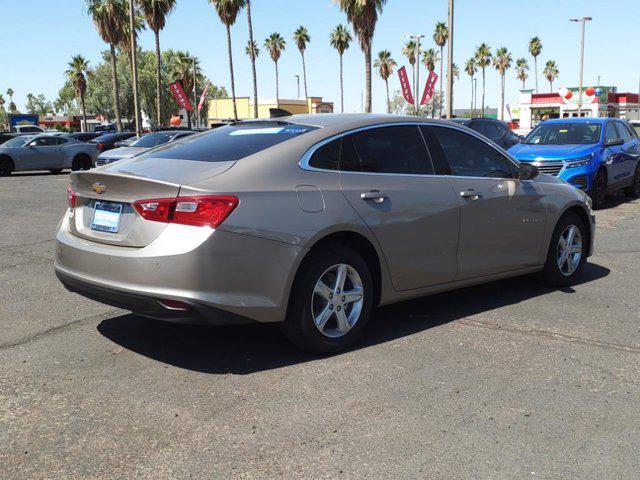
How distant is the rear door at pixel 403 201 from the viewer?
457 centimetres

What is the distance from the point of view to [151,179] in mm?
4012

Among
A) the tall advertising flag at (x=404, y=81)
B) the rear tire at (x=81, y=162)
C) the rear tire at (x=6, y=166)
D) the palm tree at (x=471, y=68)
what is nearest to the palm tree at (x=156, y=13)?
the rear tire at (x=81, y=162)

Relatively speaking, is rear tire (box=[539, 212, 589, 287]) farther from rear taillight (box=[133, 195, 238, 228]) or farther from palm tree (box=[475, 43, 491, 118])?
palm tree (box=[475, 43, 491, 118])

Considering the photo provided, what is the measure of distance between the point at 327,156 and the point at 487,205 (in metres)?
1.59

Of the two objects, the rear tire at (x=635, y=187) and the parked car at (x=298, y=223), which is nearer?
the parked car at (x=298, y=223)

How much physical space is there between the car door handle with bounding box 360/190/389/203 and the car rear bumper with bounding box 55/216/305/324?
2.32 ft

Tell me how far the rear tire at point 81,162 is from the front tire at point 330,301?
21.6m

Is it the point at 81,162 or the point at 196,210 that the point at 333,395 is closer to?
the point at 196,210

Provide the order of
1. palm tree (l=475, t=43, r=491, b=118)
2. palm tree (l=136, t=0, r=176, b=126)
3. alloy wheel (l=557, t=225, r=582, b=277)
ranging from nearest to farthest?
alloy wheel (l=557, t=225, r=582, b=277)
palm tree (l=136, t=0, r=176, b=126)
palm tree (l=475, t=43, r=491, b=118)

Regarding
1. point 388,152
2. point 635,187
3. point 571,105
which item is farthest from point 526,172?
point 571,105

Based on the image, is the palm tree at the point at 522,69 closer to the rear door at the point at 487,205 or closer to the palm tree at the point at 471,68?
the palm tree at the point at 471,68

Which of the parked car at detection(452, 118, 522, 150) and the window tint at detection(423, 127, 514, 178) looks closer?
the window tint at detection(423, 127, 514, 178)

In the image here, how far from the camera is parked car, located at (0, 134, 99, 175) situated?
73.4 ft

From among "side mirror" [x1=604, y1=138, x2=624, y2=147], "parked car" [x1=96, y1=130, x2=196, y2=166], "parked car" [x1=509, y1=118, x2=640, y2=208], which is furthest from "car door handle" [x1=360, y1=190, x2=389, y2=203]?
"parked car" [x1=96, y1=130, x2=196, y2=166]
